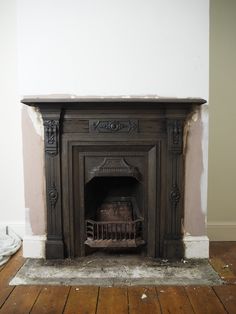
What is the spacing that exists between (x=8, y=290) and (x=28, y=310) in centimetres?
28

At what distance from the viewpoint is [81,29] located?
7.33 feet

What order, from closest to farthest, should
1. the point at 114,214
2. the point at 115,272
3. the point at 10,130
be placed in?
the point at 115,272 → the point at 114,214 → the point at 10,130

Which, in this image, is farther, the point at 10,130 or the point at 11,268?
the point at 10,130

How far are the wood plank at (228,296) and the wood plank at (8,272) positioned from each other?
1291 millimetres

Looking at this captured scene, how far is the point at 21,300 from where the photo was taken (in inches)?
72.8

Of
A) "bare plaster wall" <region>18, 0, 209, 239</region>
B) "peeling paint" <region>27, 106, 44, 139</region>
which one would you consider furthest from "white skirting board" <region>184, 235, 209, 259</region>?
"peeling paint" <region>27, 106, 44, 139</region>

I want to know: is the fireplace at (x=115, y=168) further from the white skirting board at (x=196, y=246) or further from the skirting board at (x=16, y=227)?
the skirting board at (x=16, y=227)

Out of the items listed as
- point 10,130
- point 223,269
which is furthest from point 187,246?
point 10,130

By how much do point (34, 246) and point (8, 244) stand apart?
1.01 ft

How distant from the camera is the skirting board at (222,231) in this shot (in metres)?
2.75

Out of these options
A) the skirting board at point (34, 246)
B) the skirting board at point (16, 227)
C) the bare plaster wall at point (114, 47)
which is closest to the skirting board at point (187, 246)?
the skirting board at point (34, 246)

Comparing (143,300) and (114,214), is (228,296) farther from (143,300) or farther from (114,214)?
(114,214)

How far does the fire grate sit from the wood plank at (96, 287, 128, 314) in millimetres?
424

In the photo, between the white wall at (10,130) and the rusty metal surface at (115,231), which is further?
the white wall at (10,130)
